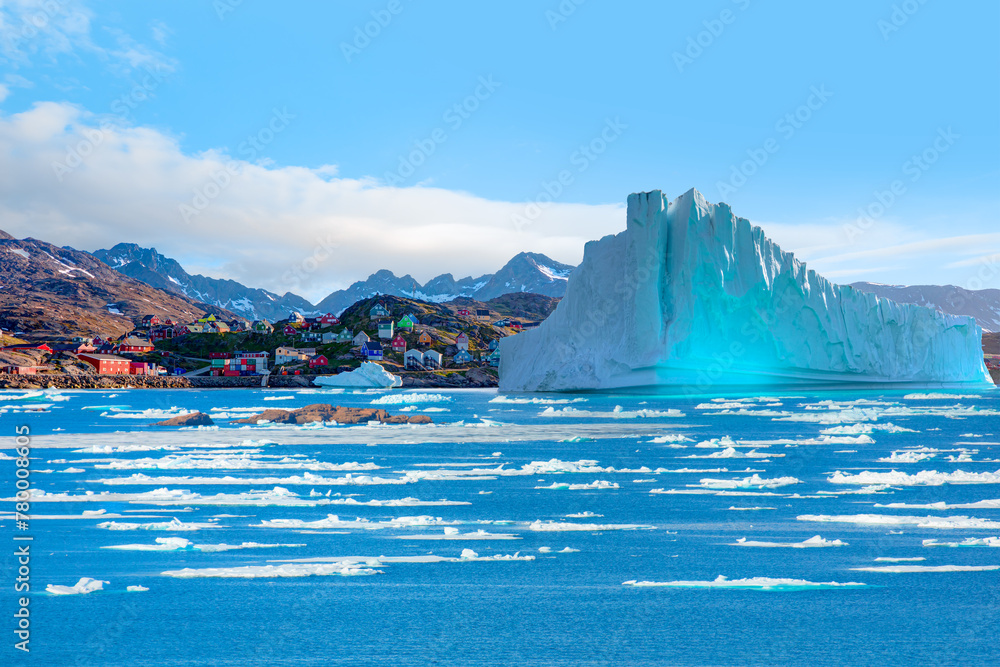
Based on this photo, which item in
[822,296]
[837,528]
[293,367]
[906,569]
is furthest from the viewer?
[293,367]

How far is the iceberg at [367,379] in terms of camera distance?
362ft

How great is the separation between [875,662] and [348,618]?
639 centimetres

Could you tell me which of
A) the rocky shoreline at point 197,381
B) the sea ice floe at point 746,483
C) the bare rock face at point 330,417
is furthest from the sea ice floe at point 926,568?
the rocky shoreline at point 197,381

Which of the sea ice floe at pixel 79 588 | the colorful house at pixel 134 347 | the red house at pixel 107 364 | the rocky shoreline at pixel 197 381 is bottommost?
the sea ice floe at pixel 79 588

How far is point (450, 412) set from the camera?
186 feet

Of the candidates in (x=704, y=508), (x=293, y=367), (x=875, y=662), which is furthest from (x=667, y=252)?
(x=293, y=367)

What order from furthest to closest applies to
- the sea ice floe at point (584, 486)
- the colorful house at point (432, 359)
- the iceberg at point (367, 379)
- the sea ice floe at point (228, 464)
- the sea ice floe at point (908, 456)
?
the colorful house at point (432, 359), the iceberg at point (367, 379), the sea ice floe at point (908, 456), the sea ice floe at point (228, 464), the sea ice floe at point (584, 486)

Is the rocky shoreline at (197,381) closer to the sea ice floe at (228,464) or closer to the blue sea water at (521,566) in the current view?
the sea ice floe at (228,464)

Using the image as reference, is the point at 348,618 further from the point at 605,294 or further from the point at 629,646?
the point at 605,294

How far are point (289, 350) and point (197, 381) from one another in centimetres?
1697

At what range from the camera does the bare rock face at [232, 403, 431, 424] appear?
147 feet

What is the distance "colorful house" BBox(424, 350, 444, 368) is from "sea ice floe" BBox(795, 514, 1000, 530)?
119199 mm

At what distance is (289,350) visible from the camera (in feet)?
445

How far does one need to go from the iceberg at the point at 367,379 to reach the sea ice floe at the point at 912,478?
89.1 meters
